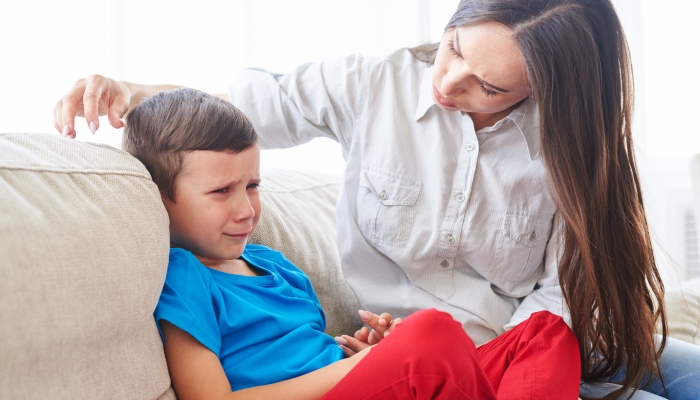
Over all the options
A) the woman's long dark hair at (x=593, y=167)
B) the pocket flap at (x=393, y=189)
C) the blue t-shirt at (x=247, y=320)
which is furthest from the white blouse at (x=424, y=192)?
the blue t-shirt at (x=247, y=320)

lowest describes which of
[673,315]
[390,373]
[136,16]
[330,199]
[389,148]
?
[673,315]

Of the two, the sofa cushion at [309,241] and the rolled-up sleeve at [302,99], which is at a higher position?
the rolled-up sleeve at [302,99]

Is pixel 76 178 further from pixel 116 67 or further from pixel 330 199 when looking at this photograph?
pixel 116 67

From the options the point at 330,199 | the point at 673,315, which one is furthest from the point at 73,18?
the point at 673,315

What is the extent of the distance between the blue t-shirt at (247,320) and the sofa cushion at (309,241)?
199mm

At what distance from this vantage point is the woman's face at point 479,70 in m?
1.01

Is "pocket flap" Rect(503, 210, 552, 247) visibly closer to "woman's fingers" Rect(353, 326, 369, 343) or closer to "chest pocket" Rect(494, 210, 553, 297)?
"chest pocket" Rect(494, 210, 553, 297)

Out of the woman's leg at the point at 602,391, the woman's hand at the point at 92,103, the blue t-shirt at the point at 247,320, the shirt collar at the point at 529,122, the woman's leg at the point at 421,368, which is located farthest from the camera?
the shirt collar at the point at 529,122

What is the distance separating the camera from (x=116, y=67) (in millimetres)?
1917

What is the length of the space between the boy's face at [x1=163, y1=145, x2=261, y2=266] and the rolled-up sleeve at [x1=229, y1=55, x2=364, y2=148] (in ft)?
0.83

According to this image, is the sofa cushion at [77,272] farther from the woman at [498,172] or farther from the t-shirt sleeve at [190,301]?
the woman at [498,172]

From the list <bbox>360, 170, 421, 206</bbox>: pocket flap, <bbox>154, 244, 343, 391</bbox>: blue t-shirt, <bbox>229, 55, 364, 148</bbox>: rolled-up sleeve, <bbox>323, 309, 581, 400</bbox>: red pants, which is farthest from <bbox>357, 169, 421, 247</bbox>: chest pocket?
<bbox>323, 309, 581, 400</bbox>: red pants

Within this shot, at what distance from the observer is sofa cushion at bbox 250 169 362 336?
1276 millimetres

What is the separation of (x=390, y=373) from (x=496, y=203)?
1.80 feet
